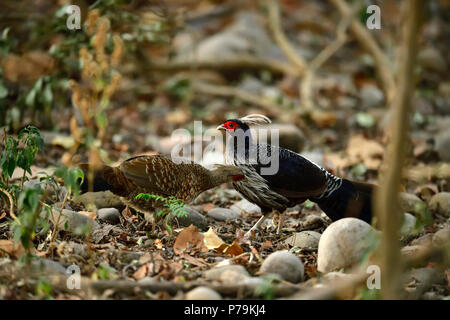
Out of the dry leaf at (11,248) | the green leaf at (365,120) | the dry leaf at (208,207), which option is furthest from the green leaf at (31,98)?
the green leaf at (365,120)

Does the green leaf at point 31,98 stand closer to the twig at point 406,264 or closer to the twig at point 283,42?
the twig at point 406,264

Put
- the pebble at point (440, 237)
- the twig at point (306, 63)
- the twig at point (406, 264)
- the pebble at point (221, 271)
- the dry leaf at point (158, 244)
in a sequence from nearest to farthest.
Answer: the twig at point (406, 264) → the pebble at point (221, 271) → the pebble at point (440, 237) → the dry leaf at point (158, 244) → the twig at point (306, 63)

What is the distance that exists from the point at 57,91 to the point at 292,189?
3.52 m

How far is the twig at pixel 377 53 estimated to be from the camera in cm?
815

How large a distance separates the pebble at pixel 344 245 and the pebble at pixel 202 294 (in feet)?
2.77

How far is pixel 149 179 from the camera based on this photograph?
14.0 ft

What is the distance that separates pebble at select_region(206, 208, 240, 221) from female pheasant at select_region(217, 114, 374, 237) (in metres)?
0.36

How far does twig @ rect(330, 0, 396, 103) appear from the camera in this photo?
321 inches

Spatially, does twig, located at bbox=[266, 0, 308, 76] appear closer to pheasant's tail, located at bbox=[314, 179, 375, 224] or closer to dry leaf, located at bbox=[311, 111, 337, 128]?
dry leaf, located at bbox=[311, 111, 337, 128]

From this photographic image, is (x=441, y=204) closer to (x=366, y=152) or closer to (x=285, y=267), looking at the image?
(x=366, y=152)

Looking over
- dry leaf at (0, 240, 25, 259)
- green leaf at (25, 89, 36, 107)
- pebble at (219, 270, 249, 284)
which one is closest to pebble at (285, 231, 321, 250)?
pebble at (219, 270, 249, 284)

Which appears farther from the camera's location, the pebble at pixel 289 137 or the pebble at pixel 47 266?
the pebble at pixel 289 137
